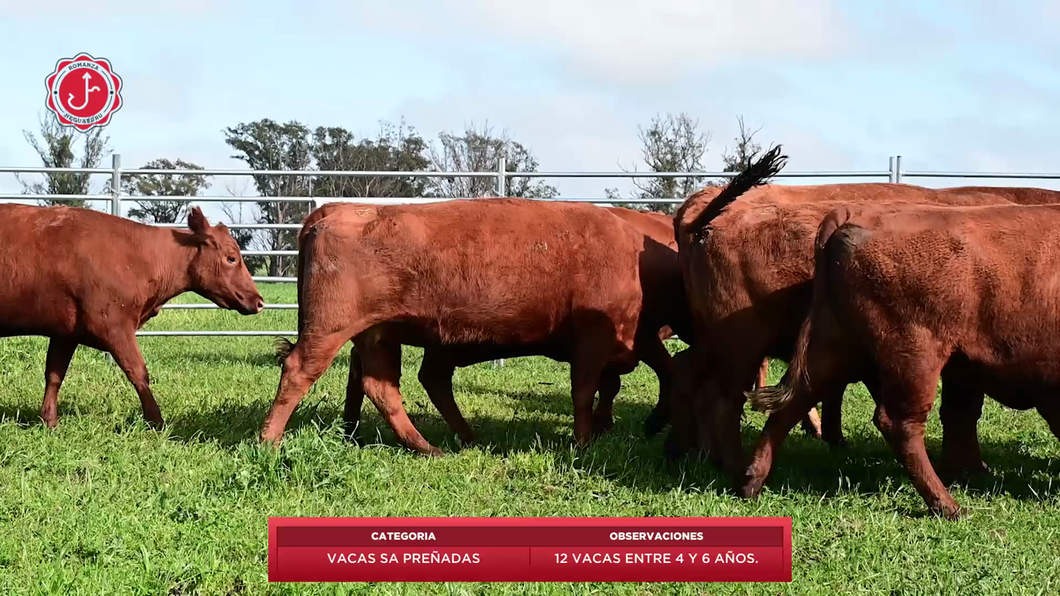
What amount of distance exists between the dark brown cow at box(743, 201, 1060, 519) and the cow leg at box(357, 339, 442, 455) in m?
2.49

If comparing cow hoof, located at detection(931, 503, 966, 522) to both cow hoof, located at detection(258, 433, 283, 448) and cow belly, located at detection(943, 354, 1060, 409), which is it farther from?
cow hoof, located at detection(258, 433, 283, 448)

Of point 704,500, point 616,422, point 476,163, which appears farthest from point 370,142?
point 704,500

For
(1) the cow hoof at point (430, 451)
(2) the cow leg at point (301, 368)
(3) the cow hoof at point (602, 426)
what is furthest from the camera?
(3) the cow hoof at point (602, 426)

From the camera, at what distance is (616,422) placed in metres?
8.58

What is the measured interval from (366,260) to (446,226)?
0.57 meters

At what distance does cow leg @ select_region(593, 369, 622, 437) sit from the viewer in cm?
809

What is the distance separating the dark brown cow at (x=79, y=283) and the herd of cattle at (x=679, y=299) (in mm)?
15

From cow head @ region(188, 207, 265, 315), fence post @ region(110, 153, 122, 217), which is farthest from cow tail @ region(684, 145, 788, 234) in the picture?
fence post @ region(110, 153, 122, 217)

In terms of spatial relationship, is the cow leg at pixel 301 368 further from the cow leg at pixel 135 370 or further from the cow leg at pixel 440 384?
the cow leg at pixel 135 370

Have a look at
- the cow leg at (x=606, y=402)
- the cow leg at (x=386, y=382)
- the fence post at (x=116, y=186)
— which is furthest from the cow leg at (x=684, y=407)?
the fence post at (x=116, y=186)

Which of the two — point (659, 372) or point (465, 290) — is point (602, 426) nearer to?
point (659, 372)

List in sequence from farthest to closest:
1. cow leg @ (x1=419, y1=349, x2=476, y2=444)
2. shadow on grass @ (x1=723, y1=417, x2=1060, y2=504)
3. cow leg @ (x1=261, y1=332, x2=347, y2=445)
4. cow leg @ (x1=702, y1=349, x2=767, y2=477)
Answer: cow leg @ (x1=419, y1=349, x2=476, y2=444) → cow leg @ (x1=261, y1=332, x2=347, y2=445) → cow leg @ (x1=702, y1=349, x2=767, y2=477) → shadow on grass @ (x1=723, y1=417, x2=1060, y2=504)

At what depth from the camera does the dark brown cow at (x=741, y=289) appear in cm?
636

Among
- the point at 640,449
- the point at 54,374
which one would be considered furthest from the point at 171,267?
the point at 640,449
